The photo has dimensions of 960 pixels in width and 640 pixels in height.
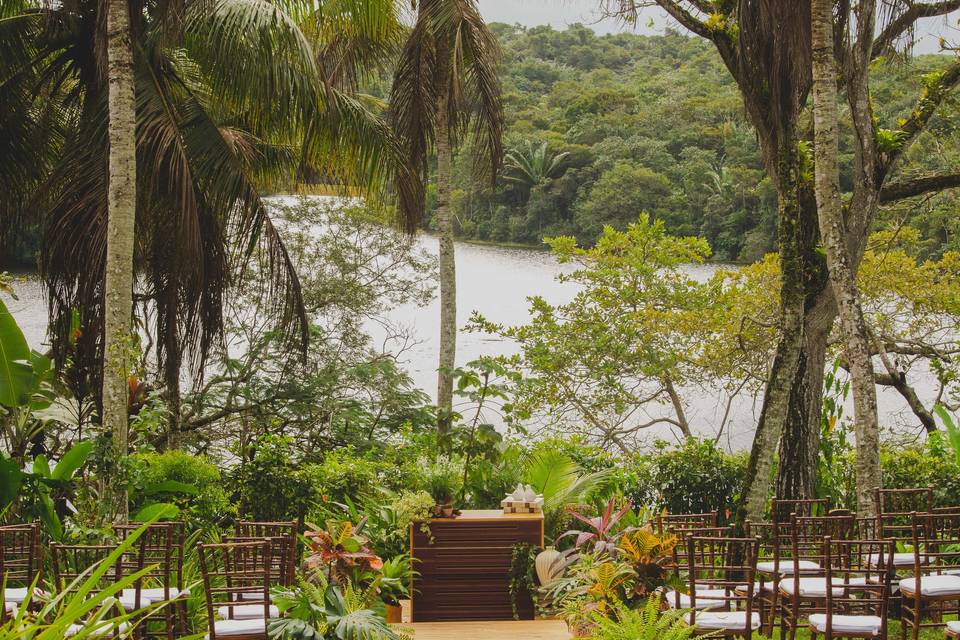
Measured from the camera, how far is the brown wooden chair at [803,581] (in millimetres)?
5512

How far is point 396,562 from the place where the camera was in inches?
281

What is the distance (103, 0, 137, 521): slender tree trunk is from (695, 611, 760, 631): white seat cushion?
4808 millimetres

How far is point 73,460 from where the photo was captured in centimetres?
791

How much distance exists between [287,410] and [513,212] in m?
6.62

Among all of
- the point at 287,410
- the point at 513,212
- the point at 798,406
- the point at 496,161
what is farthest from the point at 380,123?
the point at 513,212

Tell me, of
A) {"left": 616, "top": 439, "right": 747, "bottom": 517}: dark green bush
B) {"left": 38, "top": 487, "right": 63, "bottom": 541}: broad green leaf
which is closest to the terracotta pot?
{"left": 38, "top": 487, "right": 63, "bottom": 541}: broad green leaf

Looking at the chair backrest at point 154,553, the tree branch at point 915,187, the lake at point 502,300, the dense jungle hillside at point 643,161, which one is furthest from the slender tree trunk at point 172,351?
the tree branch at point 915,187

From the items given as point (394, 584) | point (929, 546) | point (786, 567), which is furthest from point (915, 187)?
point (394, 584)

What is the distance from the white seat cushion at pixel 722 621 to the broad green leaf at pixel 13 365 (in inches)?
232

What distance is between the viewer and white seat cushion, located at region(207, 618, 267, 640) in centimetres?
512

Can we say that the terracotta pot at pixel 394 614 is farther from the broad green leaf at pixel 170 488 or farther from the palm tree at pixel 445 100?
the palm tree at pixel 445 100

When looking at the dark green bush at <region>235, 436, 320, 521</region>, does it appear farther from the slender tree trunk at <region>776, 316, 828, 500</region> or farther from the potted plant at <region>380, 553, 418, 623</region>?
the slender tree trunk at <region>776, 316, 828, 500</region>

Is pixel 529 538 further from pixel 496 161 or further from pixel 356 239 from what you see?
pixel 356 239

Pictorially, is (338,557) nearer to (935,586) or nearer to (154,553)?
(154,553)
